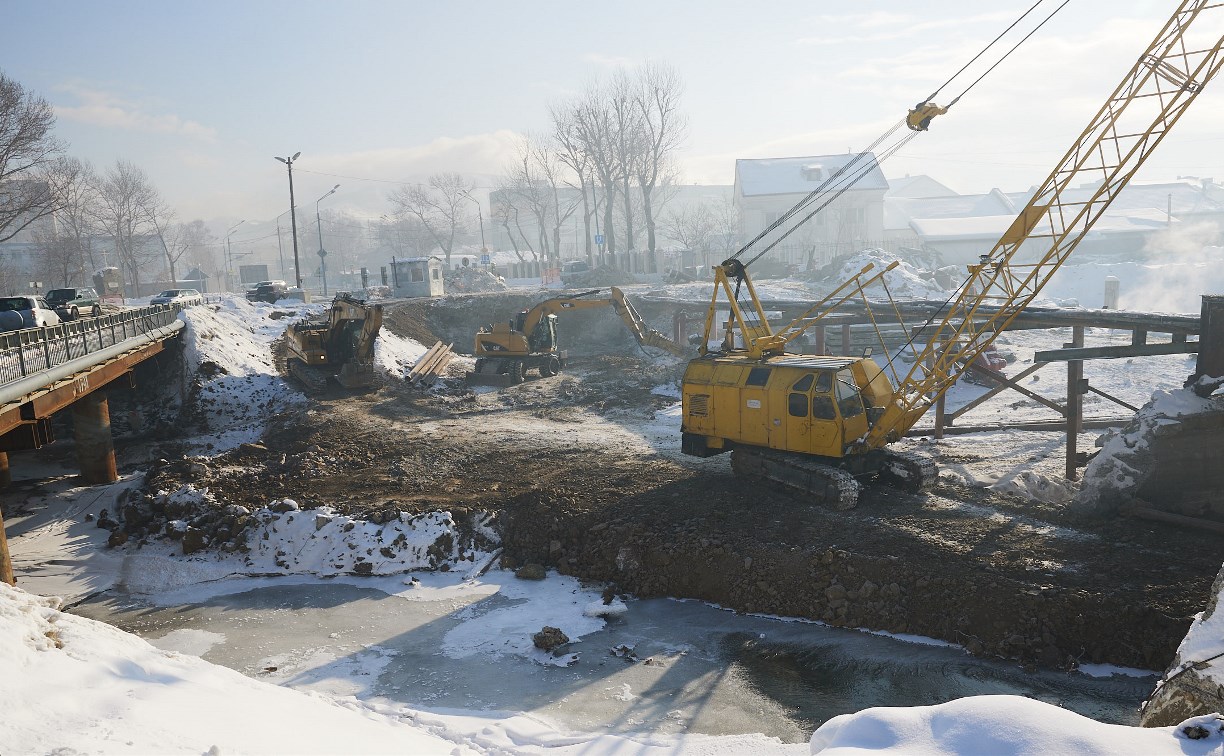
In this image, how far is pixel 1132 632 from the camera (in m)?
10.1

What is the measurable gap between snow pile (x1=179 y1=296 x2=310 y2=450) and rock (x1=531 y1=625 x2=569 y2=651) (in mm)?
13433

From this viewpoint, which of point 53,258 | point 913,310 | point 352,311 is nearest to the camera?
point 913,310

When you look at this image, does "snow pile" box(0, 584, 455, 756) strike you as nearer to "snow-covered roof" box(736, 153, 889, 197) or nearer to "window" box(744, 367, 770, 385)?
"window" box(744, 367, 770, 385)

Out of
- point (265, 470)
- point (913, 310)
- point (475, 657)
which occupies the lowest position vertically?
point (475, 657)

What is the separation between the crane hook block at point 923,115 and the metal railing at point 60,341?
17154 millimetres

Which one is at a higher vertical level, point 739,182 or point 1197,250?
point 739,182

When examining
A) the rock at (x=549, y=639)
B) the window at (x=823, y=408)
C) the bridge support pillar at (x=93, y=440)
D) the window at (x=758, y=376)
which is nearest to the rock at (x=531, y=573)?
the rock at (x=549, y=639)

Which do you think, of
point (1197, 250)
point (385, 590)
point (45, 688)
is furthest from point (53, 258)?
point (1197, 250)

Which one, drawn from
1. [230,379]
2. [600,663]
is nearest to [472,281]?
[230,379]

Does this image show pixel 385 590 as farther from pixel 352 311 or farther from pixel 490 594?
pixel 352 311

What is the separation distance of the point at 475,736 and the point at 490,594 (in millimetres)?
4422

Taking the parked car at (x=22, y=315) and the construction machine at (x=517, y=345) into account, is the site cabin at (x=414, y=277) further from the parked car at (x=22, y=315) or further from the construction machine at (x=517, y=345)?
the parked car at (x=22, y=315)

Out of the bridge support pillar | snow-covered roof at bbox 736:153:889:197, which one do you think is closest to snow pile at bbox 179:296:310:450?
the bridge support pillar

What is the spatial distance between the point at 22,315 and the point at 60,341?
804 cm
